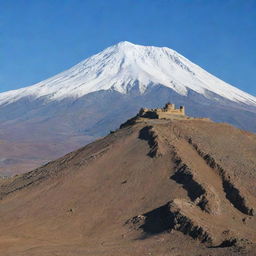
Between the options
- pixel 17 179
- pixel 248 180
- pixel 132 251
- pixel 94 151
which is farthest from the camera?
pixel 17 179

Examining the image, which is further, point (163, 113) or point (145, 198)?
point (163, 113)

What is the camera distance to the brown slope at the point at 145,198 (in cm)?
3291

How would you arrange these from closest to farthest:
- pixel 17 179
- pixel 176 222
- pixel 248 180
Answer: pixel 176 222
pixel 248 180
pixel 17 179

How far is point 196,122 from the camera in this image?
46.7 m

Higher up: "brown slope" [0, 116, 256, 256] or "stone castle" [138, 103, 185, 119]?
"stone castle" [138, 103, 185, 119]

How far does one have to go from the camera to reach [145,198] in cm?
3806

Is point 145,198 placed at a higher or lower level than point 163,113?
lower

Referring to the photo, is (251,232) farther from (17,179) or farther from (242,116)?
(242,116)

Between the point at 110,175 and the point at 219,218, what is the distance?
8.21 metres

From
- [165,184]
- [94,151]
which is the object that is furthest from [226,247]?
[94,151]

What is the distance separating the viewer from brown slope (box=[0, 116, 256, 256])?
32906 millimetres

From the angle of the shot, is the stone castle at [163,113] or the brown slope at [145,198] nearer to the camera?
the brown slope at [145,198]

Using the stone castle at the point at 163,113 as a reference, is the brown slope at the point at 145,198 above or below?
below

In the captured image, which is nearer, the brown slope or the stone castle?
the brown slope
